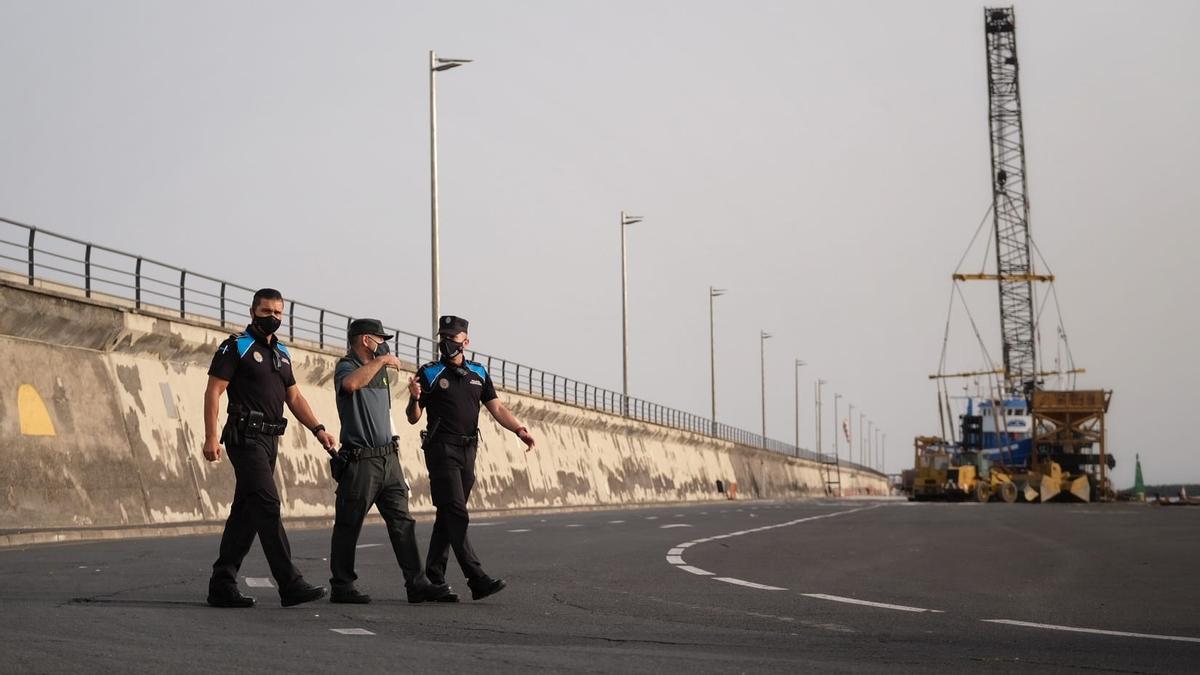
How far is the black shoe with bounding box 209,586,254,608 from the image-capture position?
32.3 ft

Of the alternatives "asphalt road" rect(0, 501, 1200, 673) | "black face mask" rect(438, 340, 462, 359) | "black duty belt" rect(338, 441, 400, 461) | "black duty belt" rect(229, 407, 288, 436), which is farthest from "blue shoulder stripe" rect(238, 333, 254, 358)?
"asphalt road" rect(0, 501, 1200, 673)

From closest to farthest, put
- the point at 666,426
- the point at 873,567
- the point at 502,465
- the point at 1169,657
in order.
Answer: the point at 1169,657 < the point at 873,567 < the point at 502,465 < the point at 666,426

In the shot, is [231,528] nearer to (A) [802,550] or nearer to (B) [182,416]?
(A) [802,550]

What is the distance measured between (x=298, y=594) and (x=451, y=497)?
1218 mm

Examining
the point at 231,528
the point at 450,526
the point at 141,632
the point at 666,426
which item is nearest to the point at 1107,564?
the point at 450,526

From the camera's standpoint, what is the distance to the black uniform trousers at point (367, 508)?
33.9 feet

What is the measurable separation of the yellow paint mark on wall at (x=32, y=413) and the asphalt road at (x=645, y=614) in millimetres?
4399

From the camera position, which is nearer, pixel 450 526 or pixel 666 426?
pixel 450 526

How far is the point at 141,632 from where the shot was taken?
320 inches

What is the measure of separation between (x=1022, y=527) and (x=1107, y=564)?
1215 centimetres

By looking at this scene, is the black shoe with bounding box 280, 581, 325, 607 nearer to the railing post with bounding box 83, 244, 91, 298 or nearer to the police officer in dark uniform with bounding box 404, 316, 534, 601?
the police officer in dark uniform with bounding box 404, 316, 534, 601

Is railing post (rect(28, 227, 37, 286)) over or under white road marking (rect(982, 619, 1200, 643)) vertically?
over

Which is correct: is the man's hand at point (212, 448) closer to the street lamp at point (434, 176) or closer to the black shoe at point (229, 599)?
the black shoe at point (229, 599)

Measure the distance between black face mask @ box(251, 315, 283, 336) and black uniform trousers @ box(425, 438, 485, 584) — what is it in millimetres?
1340
